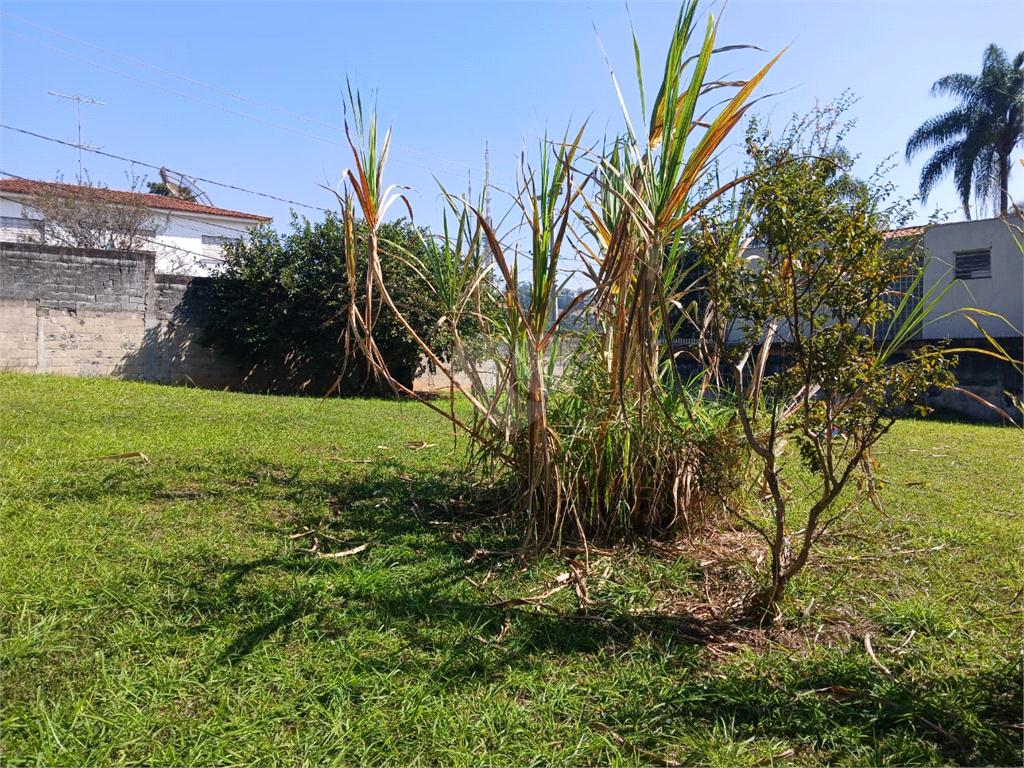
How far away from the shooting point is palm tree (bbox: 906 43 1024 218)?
70.9 ft

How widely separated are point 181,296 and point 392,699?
35.3 feet

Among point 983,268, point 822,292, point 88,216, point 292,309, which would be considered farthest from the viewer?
point 88,216

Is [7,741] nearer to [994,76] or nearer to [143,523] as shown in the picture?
[143,523]

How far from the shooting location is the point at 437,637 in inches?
106

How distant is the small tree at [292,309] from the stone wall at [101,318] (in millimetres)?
438

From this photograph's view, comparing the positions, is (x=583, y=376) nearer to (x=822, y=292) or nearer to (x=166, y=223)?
(x=822, y=292)

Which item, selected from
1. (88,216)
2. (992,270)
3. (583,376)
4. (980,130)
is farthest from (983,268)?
(88,216)

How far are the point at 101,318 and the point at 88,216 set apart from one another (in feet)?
42.9

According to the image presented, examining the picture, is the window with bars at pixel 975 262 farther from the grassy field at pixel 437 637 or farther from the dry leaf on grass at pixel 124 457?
the dry leaf on grass at pixel 124 457

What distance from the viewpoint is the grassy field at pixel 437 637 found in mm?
2111

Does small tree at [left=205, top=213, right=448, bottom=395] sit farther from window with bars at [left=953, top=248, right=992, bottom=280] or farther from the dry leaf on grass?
window with bars at [left=953, top=248, right=992, bottom=280]

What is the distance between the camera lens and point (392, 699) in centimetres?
229

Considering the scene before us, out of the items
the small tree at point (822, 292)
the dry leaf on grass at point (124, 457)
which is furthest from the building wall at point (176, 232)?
the small tree at point (822, 292)

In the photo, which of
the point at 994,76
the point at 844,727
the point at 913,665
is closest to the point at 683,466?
the point at 913,665
